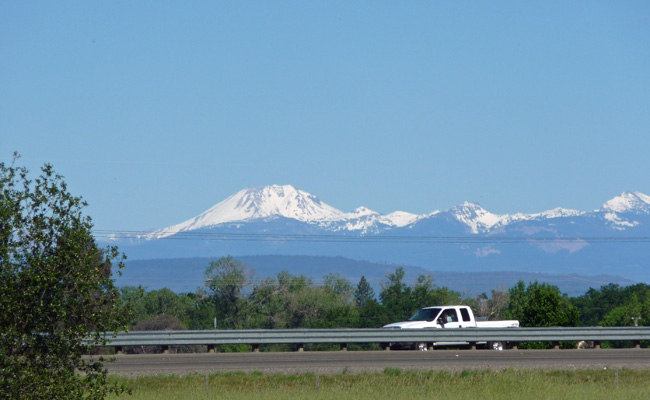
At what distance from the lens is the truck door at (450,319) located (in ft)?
113

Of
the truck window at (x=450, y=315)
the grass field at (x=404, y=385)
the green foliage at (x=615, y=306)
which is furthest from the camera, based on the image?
the green foliage at (x=615, y=306)

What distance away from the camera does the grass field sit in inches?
685

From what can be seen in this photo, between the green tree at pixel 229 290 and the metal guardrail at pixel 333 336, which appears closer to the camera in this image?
the metal guardrail at pixel 333 336

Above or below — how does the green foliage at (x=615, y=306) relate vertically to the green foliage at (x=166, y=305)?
below

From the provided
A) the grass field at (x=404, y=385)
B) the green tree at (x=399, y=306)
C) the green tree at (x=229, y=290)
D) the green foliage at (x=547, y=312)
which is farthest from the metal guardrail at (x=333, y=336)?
the green tree at (x=229, y=290)

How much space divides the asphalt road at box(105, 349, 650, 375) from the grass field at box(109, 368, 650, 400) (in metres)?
1.44

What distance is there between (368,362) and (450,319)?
381 inches

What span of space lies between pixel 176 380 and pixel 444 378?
6.97 metres

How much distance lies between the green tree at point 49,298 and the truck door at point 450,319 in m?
25.3

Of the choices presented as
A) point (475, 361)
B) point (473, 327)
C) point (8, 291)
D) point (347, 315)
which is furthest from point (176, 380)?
point (347, 315)

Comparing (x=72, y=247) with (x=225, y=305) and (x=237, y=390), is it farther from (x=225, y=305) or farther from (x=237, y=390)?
(x=225, y=305)

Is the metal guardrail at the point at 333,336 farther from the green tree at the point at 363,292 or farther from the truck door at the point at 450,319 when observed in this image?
the green tree at the point at 363,292

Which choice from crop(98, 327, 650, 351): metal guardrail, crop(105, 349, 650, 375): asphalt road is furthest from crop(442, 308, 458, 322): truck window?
crop(105, 349, 650, 375): asphalt road

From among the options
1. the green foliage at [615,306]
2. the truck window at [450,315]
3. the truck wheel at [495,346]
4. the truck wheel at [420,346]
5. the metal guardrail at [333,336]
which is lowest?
the green foliage at [615,306]
